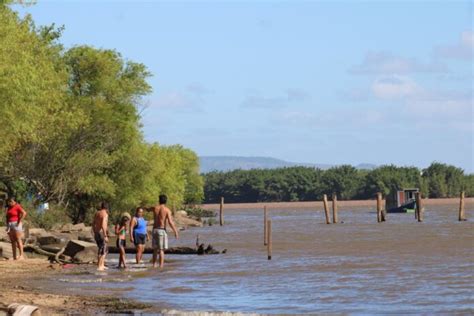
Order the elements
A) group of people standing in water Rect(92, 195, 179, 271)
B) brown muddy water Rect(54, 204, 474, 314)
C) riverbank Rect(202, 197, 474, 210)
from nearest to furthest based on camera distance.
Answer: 1. brown muddy water Rect(54, 204, 474, 314)
2. group of people standing in water Rect(92, 195, 179, 271)
3. riverbank Rect(202, 197, 474, 210)

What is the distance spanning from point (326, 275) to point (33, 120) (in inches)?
374

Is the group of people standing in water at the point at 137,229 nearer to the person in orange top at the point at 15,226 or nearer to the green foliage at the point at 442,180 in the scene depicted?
the person in orange top at the point at 15,226

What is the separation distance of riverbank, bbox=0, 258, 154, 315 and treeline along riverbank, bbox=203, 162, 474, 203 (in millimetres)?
111477

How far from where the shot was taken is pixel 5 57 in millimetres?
26672

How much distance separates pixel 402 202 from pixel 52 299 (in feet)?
278

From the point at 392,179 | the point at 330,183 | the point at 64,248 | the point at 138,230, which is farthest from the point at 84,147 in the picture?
the point at 330,183

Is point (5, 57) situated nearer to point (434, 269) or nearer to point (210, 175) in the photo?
point (434, 269)

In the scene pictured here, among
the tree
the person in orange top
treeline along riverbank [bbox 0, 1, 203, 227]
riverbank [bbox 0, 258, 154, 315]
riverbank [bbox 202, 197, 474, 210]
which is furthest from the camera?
the tree

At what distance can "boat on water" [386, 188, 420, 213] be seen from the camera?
96.8 m

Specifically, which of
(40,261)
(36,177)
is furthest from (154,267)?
(36,177)

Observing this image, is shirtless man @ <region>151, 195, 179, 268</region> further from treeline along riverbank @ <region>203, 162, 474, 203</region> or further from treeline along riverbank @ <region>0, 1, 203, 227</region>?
treeline along riverbank @ <region>203, 162, 474, 203</region>

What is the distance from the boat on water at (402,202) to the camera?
9681 cm

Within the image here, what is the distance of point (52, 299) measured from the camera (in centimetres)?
1914

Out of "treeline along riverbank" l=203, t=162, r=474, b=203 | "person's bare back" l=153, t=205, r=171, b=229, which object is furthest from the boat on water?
"person's bare back" l=153, t=205, r=171, b=229
